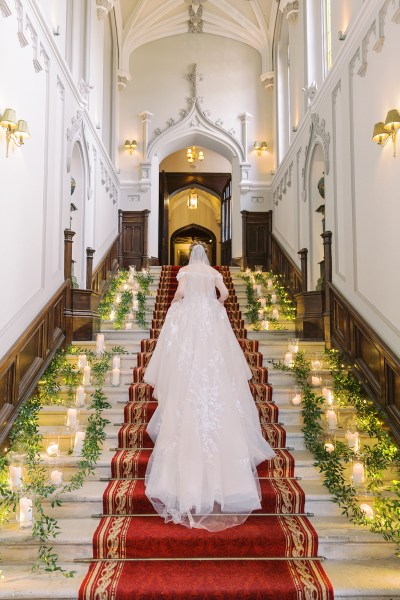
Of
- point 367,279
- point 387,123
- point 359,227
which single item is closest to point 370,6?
point 387,123

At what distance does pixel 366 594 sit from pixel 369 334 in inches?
98.7

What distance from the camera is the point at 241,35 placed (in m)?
Answer: 12.6

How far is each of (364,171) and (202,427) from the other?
342 cm

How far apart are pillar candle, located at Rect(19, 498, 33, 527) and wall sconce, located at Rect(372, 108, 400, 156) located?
4.01 meters

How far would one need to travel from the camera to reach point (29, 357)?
16.4ft

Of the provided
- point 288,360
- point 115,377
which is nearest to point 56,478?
point 115,377

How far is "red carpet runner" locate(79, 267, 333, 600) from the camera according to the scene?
2.89m

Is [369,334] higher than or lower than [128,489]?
higher

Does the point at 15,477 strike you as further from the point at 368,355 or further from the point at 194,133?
the point at 194,133

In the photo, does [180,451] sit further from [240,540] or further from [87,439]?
[87,439]

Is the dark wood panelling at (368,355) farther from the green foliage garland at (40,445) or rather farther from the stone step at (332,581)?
the green foliage garland at (40,445)

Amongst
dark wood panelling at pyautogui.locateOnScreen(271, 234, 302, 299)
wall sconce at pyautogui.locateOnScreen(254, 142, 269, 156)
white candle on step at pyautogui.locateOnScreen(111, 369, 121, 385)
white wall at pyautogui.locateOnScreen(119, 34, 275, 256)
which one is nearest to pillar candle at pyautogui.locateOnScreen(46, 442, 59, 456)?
white candle on step at pyautogui.locateOnScreen(111, 369, 121, 385)

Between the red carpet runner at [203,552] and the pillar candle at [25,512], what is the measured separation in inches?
19.2

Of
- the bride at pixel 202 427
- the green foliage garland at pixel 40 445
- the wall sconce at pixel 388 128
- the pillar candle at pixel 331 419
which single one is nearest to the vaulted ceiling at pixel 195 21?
the wall sconce at pixel 388 128
